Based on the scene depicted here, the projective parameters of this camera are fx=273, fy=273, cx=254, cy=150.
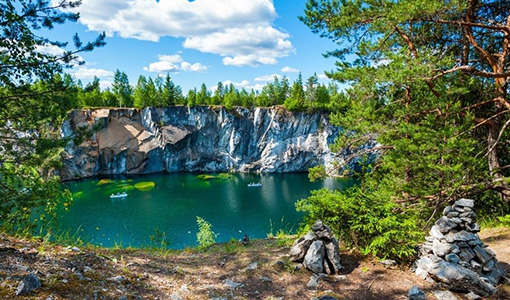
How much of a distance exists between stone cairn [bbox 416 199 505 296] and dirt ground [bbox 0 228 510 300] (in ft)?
0.65

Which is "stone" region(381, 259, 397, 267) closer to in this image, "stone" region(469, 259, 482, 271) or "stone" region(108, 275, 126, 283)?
"stone" region(469, 259, 482, 271)

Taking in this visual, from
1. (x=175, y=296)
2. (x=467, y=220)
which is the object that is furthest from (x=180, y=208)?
(x=467, y=220)

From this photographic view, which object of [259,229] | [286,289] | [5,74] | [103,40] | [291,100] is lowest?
[259,229]

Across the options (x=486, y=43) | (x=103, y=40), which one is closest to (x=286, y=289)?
(x=103, y=40)

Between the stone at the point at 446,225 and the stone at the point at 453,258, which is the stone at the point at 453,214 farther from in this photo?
the stone at the point at 453,258

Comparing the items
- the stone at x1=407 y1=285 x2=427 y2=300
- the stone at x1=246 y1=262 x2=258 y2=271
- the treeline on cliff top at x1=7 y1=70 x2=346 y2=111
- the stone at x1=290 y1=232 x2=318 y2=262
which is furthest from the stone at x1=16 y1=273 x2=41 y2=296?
the treeline on cliff top at x1=7 y1=70 x2=346 y2=111

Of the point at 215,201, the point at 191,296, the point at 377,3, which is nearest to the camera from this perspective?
the point at 191,296

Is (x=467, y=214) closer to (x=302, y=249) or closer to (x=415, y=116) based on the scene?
(x=302, y=249)

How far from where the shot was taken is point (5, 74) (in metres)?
4.56

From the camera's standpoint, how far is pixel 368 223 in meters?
5.51

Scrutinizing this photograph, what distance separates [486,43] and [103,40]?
1120 centimetres

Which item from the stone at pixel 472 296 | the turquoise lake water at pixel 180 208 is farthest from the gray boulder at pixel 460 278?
the turquoise lake water at pixel 180 208

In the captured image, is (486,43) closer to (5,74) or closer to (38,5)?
(38,5)

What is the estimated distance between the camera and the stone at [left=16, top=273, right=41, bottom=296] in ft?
9.57
